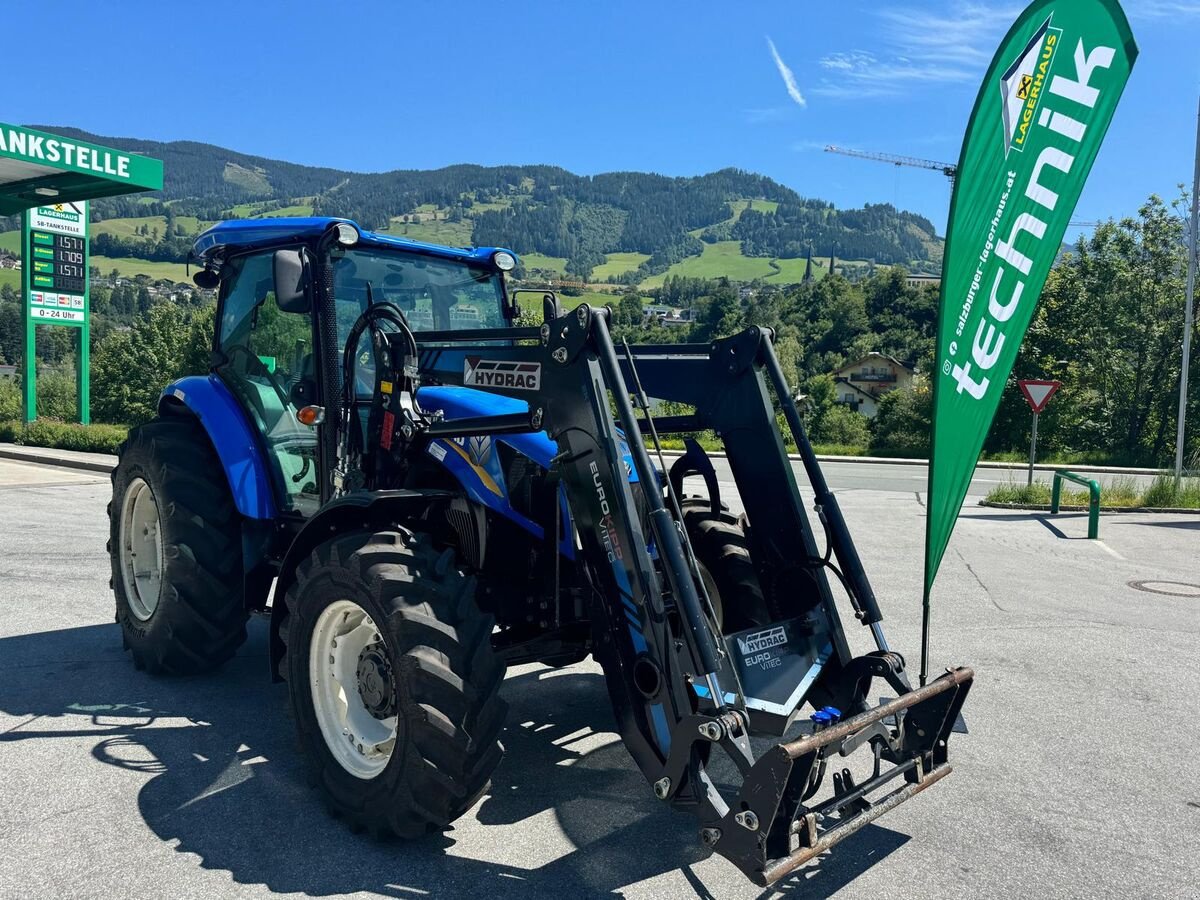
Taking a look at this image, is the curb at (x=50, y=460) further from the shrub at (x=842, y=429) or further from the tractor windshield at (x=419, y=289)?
the shrub at (x=842, y=429)

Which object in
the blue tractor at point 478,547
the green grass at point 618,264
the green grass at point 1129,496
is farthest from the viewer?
the green grass at point 618,264

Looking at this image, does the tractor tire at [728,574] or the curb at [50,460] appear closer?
the tractor tire at [728,574]

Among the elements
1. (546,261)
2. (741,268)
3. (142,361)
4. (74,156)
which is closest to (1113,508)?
(74,156)

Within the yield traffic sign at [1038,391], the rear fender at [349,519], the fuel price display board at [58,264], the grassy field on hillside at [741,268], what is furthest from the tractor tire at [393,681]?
the grassy field on hillside at [741,268]

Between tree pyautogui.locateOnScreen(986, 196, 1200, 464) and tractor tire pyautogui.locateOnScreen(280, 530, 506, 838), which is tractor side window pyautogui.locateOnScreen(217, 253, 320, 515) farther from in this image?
tree pyautogui.locateOnScreen(986, 196, 1200, 464)

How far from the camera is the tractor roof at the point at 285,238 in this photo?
5035 millimetres

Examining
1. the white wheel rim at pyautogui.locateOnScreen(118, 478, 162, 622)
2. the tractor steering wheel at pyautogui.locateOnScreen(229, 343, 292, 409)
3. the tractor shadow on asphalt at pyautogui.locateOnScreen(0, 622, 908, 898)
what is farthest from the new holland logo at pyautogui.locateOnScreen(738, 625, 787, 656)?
the white wheel rim at pyautogui.locateOnScreen(118, 478, 162, 622)

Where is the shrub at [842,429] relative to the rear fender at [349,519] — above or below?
below

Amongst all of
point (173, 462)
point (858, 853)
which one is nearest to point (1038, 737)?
point (858, 853)

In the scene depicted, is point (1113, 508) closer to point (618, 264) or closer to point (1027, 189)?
point (1027, 189)

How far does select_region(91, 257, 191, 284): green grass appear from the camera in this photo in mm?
102188

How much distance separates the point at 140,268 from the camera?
107m

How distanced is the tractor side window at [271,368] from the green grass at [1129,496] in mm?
13951

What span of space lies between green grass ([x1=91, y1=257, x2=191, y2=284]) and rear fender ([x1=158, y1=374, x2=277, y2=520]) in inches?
4103
